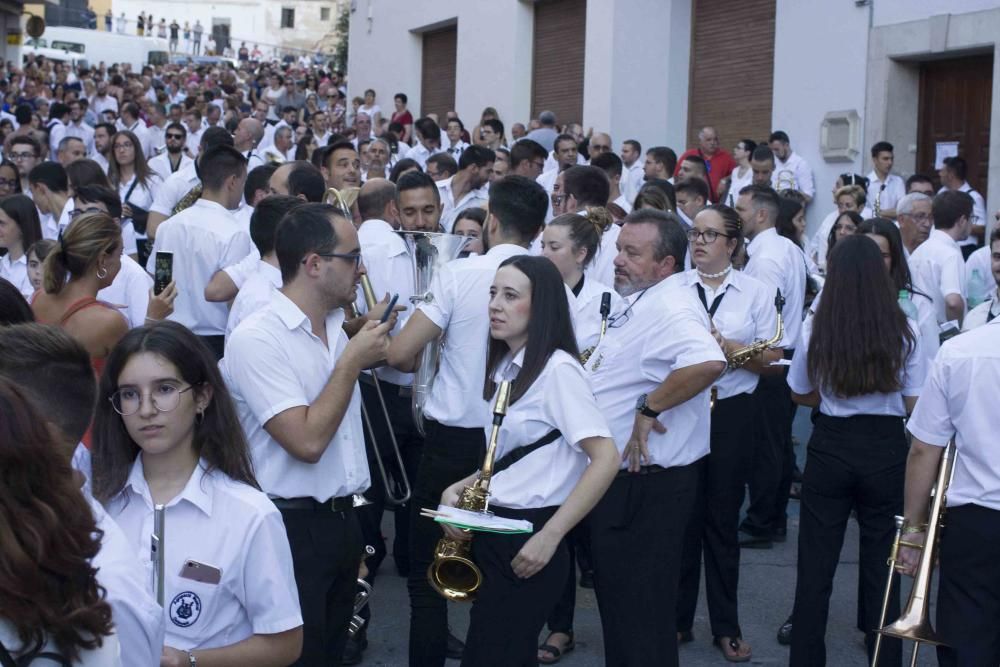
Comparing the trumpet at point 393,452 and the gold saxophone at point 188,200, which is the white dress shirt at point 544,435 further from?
the gold saxophone at point 188,200

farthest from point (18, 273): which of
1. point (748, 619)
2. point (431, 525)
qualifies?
point (748, 619)

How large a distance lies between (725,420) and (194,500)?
359 cm

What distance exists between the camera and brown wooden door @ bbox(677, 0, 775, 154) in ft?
52.4

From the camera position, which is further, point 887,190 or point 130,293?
point 887,190

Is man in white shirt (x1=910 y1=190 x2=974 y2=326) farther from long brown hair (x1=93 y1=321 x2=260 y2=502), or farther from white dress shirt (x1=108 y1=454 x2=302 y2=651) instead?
white dress shirt (x1=108 y1=454 x2=302 y2=651)

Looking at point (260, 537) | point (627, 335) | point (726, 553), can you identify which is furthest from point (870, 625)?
point (260, 537)

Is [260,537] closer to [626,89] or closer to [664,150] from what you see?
[664,150]

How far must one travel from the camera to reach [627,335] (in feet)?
16.5

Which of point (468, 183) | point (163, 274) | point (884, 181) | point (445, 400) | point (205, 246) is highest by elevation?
point (884, 181)

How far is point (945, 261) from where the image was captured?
8.60 metres

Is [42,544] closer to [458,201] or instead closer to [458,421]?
[458,421]

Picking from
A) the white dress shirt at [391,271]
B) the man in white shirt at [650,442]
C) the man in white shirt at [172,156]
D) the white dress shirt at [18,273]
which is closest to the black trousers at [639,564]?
the man in white shirt at [650,442]

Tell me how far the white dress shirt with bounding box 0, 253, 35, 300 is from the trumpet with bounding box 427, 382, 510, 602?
3723mm

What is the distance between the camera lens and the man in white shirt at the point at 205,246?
22.8ft
